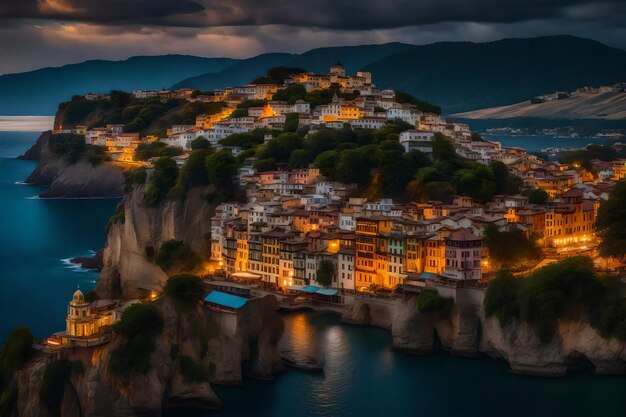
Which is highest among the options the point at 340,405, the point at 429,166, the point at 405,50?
the point at 405,50

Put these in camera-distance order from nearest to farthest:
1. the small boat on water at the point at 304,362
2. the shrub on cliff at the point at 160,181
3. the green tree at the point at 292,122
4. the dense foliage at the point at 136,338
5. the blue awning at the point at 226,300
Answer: the dense foliage at the point at 136,338
the blue awning at the point at 226,300
the small boat on water at the point at 304,362
the shrub on cliff at the point at 160,181
the green tree at the point at 292,122

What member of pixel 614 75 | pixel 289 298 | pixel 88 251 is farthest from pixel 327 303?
pixel 614 75

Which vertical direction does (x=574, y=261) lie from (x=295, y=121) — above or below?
below

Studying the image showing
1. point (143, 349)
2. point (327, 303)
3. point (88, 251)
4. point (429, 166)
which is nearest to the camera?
point (143, 349)

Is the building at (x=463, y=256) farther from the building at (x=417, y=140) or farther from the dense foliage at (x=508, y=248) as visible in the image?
the building at (x=417, y=140)

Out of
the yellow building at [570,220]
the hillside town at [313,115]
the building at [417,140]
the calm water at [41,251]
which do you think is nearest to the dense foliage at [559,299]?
the yellow building at [570,220]

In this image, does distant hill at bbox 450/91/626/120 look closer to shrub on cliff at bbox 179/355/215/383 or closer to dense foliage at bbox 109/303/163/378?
shrub on cliff at bbox 179/355/215/383

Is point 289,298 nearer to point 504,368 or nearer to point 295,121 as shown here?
point 504,368
